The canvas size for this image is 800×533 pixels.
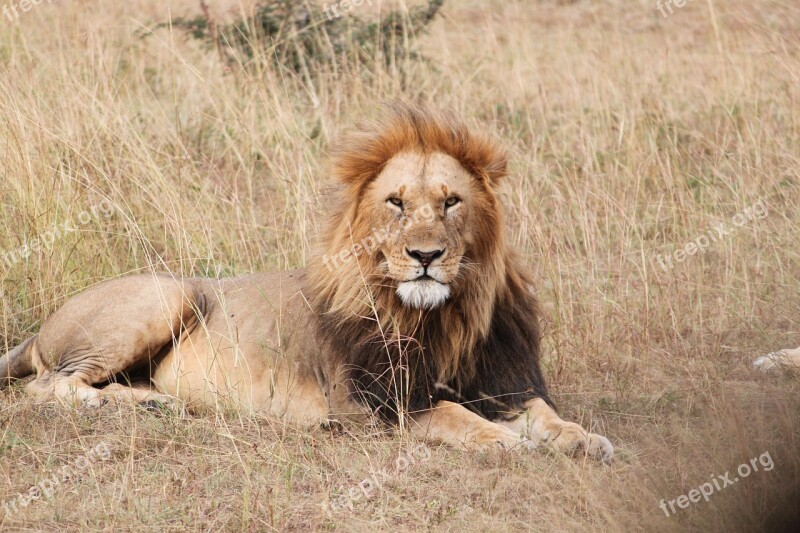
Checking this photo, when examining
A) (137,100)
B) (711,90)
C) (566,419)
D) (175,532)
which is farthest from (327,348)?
(711,90)

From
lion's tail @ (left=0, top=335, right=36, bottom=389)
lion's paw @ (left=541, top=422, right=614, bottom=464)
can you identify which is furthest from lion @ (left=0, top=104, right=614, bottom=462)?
lion's tail @ (left=0, top=335, right=36, bottom=389)

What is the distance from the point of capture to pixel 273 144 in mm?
7324

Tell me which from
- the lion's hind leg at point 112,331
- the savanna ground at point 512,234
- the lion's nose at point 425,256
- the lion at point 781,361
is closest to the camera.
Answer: the savanna ground at point 512,234

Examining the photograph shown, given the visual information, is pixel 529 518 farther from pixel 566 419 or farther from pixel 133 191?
pixel 133 191

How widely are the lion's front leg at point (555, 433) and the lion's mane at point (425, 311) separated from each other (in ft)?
0.28

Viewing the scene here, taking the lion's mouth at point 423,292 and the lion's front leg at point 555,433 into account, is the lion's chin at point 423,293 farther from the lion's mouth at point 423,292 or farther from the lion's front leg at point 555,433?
the lion's front leg at point 555,433

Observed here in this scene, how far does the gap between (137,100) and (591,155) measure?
328cm

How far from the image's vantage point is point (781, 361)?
518cm

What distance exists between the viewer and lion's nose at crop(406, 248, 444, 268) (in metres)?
4.01

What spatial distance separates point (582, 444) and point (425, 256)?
90 centimetres

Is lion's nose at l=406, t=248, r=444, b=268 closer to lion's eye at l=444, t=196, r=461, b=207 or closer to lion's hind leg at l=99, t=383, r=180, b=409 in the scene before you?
lion's eye at l=444, t=196, r=461, b=207

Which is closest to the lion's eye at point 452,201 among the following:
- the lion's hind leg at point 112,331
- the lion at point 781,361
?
the lion's hind leg at point 112,331

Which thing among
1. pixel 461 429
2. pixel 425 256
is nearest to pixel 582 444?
pixel 461 429

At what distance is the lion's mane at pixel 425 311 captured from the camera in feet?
14.1
